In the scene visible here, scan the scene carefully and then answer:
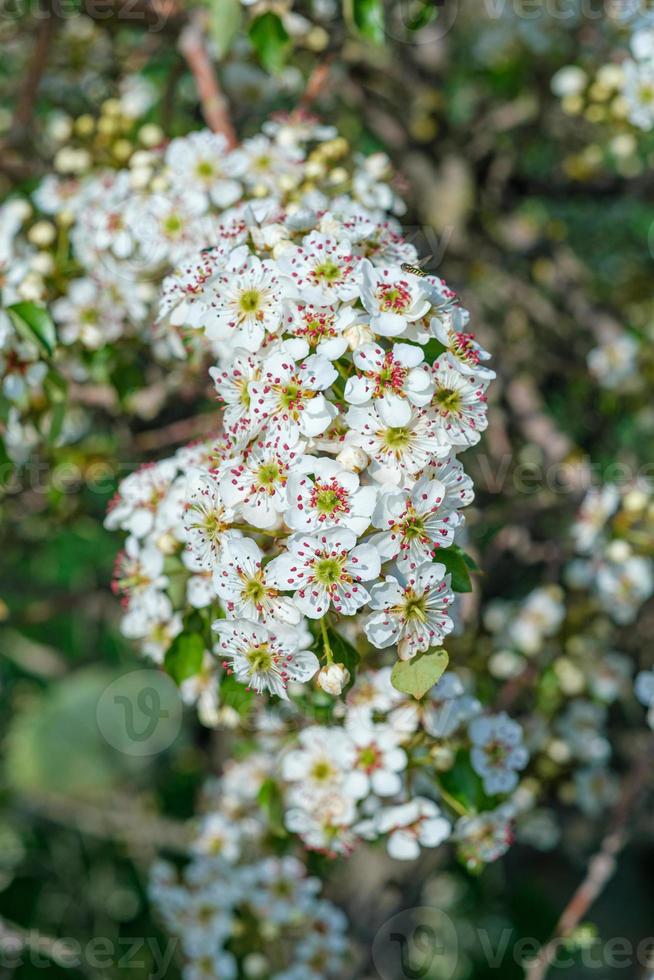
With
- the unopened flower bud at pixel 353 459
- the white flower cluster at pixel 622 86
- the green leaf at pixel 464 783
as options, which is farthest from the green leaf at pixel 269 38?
the green leaf at pixel 464 783

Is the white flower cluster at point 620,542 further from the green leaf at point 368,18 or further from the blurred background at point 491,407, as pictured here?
the green leaf at point 368,18

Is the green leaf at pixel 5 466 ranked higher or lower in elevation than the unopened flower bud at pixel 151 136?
lower

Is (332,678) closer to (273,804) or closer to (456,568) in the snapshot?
(456,568)

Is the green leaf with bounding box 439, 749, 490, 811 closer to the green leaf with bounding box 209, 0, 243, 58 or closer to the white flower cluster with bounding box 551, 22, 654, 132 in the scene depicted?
the green leaf with bounding box 209, 0, 243, 58

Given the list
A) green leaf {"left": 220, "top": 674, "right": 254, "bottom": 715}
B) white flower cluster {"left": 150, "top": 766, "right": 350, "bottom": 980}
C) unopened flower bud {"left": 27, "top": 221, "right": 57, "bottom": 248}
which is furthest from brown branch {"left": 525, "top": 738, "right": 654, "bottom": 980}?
unopened flower bud {"left": 27, "top": 221, "right": 57, "bottom": 248}

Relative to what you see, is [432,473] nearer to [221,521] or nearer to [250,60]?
[221,521]

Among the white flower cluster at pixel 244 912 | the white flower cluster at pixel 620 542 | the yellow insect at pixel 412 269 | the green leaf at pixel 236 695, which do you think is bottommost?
the white flower cluster at pixel 244 912

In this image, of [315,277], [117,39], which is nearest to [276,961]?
[315,277]
